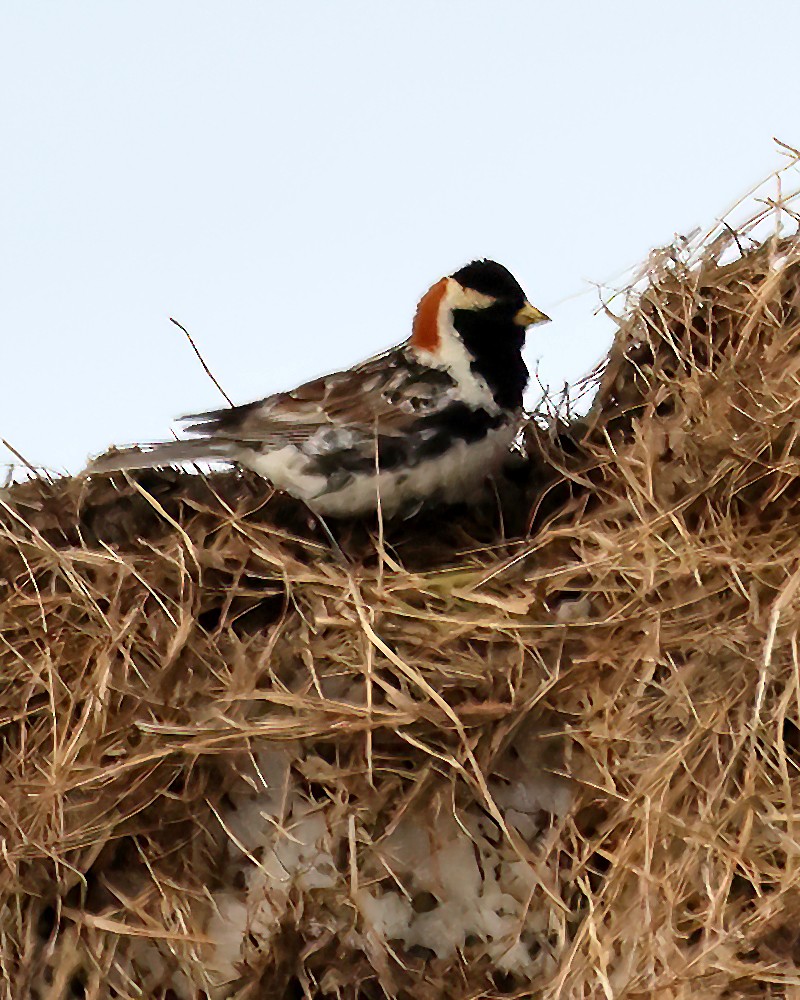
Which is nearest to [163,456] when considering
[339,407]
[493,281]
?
[339,407]

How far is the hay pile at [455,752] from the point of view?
1.78 meters

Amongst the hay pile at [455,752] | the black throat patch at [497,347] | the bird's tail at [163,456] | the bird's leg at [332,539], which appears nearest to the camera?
the hay pile at [455,752]

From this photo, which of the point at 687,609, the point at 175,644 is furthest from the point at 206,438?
the point at 687,609

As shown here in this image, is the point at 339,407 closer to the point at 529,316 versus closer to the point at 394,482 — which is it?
the point at 394,482

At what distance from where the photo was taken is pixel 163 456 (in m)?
2.40

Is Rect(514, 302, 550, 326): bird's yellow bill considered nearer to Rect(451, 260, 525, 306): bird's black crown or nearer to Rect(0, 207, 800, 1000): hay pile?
Rect(451, 260, 525, 306): bird's black crown

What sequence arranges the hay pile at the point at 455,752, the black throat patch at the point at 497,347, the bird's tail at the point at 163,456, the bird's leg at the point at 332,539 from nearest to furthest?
the hay pile at the point at 455,752, the bird's leg at the point at 332,539, the bird's tail at the point at 163,456, the black throat patch at the point at 497,347

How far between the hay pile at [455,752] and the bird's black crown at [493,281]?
0.46 metres

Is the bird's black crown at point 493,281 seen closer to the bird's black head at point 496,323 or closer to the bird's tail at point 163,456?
the bird's black head at point 496,323

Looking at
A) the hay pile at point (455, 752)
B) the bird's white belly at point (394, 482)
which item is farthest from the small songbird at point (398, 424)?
the hay pile at point (455, 752)

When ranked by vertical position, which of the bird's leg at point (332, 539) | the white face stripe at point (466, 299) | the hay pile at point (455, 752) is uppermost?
the white face stripe at point (466, 299)

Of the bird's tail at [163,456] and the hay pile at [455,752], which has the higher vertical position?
the bird's tail at [163,456]

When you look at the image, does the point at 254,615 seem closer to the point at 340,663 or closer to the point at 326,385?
the point at 340,663

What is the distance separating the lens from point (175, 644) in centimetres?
211
